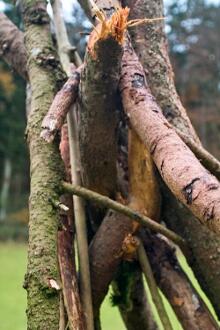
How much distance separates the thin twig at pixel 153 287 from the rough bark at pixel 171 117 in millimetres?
77

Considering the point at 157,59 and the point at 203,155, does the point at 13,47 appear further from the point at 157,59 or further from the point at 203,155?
the point at 203,155

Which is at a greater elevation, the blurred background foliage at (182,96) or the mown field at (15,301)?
the blurred background foliage at (182,96)

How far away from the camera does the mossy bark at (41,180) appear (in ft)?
2.96

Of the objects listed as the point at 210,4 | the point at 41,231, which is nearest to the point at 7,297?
the point at 41,231

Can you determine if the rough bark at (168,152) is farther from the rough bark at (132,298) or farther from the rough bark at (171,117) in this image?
the rough bark at (132,298)

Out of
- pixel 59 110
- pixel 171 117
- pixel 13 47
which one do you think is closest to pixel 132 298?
pixel 171 117

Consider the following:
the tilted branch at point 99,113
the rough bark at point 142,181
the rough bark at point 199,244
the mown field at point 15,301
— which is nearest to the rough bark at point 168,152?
the tilted branch at point 99,113

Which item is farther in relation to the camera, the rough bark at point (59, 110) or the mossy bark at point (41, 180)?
the rough bark at point (59, 110)

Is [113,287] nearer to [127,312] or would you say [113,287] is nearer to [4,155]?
[127,312]

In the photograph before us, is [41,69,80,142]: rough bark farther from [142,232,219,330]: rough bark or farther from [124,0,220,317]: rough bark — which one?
[142,232,219,330]: rough bark

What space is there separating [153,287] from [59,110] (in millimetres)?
375

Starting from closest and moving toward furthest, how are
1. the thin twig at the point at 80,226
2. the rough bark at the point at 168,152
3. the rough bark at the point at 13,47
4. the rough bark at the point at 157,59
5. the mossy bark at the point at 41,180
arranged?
1. the rough bark at the point at 168,152
2. the mossy bark at the point at 41,180
3. the thin twig at the point at 80,226
4. the rough bark at the point at 157,59
5. the rough bark at the point at 13,47

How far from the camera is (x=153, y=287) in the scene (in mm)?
1212

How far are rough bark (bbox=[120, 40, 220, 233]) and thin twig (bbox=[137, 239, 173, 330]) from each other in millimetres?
317
